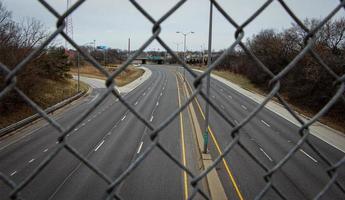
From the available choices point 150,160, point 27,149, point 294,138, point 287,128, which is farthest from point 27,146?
point 287,128

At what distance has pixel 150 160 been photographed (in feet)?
52.2

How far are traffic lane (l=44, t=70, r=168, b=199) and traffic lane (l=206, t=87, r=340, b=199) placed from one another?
19.1 feet

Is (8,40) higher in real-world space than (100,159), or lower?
higher

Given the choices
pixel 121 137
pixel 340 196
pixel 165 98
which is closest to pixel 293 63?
pixel 340 196

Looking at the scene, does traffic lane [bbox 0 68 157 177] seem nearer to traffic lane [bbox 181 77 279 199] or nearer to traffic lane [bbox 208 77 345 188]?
traffic lane [bbox 181 77 279 199]

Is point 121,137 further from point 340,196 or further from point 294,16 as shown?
point 294,16

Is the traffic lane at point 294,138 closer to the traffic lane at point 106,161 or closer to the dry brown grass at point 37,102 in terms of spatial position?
the traffic lane at point 106,161

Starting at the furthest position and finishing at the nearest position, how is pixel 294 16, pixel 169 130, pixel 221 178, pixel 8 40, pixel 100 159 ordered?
1. pixel 169 130
2. pixel 8 40
3. pixel 100 159
4. pixel 221 178
5. pixel 294 16

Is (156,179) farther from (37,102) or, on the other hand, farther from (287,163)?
(37,102)

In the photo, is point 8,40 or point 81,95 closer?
point 8,40

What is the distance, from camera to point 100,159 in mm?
15922

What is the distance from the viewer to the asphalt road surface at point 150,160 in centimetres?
1238

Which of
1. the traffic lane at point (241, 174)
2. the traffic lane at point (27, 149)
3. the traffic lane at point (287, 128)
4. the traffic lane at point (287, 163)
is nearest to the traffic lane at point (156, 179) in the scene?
the traffic lane at point (241, 174)

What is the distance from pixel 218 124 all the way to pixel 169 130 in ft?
14.3
